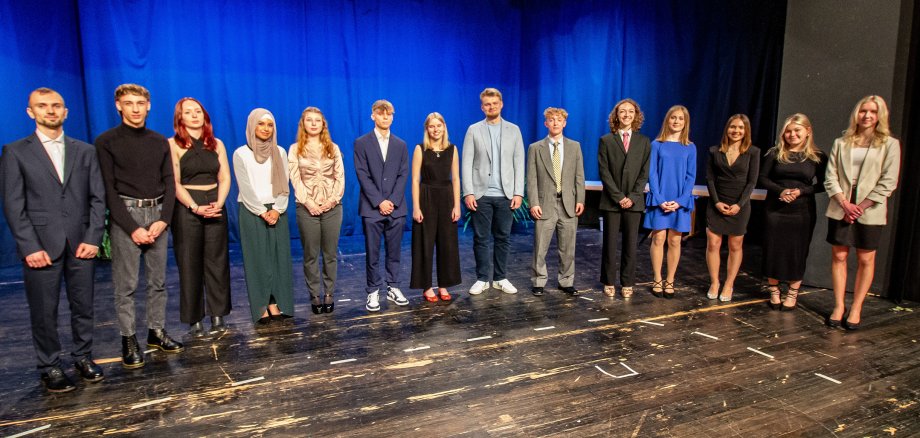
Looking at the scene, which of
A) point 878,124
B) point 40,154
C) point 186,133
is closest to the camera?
point 40,154

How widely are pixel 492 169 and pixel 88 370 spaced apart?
270 cm

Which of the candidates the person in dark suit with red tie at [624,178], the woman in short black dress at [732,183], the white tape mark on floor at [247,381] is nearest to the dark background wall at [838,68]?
the woman in short black dress at [732,183]

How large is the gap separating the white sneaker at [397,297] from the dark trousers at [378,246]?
0.19 feet

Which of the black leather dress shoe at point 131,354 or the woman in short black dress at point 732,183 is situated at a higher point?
the woman in short black dress at point 732,183

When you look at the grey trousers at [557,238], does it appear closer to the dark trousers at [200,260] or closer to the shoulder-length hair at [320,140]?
the shoulder-length hair at [320,140]

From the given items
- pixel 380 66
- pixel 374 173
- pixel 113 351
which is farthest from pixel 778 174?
pixel 380 66

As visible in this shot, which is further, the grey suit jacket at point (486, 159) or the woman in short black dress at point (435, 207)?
the grey suit jacket at point (486, 159)

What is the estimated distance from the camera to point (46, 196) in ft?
8.16

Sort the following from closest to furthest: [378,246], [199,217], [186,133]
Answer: [186,133]
[199,217]
[378,246]

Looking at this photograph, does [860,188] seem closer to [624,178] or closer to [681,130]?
[681,130]

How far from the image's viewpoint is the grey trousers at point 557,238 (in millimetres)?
4016

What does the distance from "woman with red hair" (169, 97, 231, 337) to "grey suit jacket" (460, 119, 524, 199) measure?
5.41 ft

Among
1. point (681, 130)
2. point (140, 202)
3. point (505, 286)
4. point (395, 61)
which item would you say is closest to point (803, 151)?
point (681, 130)

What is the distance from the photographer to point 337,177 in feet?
11.8
